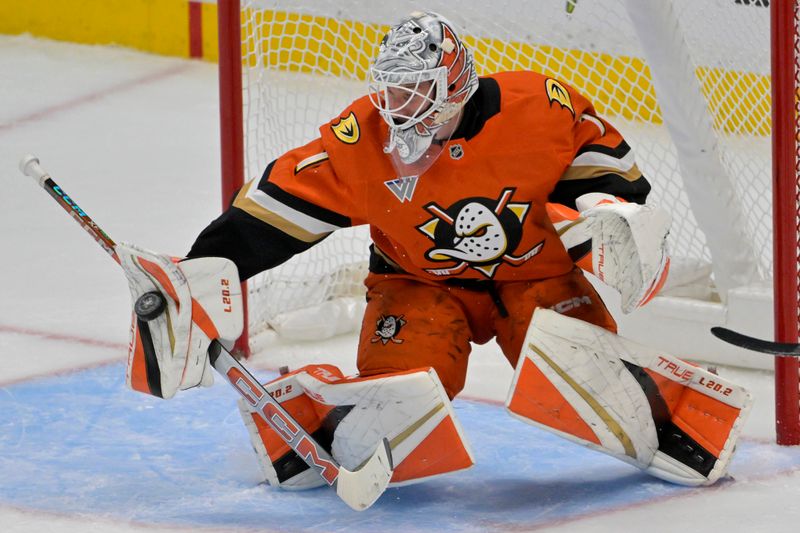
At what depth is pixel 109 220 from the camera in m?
4.72

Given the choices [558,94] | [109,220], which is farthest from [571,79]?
[558,94]

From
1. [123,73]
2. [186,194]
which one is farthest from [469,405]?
[123,73]

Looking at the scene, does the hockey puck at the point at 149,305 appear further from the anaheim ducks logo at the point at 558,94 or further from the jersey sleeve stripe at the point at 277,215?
the anaheim ducks logo at the point at 558,94

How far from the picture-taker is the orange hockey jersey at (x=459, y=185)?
2.69 m

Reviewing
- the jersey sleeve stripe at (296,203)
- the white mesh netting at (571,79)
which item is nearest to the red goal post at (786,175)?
the white mesh netting at (571,79)

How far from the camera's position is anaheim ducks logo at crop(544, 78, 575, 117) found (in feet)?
9.01

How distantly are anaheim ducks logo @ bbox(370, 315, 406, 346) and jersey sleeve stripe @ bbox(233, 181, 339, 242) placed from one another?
0.23 metres

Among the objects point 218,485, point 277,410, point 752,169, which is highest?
point 752,169

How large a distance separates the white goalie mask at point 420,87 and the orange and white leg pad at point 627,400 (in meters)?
0.36

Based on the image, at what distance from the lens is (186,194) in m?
5.02

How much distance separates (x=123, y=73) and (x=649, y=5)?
330 centimetres

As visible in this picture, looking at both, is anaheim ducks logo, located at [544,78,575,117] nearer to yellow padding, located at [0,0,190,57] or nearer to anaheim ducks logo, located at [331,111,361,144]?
anaheim ducks logo, located at [331,111,361,144]

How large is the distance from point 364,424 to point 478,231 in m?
0.41

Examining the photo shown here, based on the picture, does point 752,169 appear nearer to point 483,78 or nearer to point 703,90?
point 703,90
